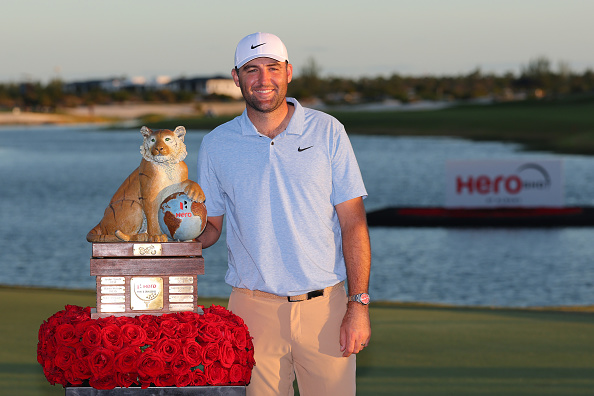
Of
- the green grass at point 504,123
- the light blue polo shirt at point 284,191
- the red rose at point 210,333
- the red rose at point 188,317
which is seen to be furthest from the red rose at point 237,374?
the green grass at point 504,123

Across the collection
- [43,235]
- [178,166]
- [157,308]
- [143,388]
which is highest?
[178,166]

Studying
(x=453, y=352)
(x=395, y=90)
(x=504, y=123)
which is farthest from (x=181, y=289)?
(x=395, y=90)

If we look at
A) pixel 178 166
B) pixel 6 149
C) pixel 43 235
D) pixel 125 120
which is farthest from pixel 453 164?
pixel 125 120

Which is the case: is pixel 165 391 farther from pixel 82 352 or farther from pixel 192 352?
pixel 82 352

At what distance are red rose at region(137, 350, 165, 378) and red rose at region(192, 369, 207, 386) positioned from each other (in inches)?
4.8

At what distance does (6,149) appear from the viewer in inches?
3802

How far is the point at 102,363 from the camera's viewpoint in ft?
11.2

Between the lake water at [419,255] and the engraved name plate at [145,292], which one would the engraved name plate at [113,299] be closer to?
the engraved name plate at [145,292]

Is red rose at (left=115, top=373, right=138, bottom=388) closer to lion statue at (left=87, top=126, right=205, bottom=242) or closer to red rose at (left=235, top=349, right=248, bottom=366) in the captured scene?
red rose at (left=235, top=349, right=248, bottom=366)

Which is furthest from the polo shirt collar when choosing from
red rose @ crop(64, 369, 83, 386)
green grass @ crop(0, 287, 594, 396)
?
green grass @ crop(0, 287, 594, 396)

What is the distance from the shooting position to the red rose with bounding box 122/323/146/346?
11.3 feet

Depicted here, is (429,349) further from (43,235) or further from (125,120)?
(125,120)

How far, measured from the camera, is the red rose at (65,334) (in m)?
3.51

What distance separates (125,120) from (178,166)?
536 ft
